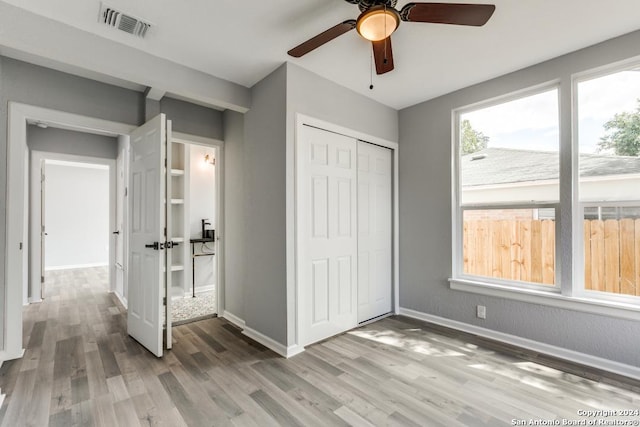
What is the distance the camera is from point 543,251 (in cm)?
276

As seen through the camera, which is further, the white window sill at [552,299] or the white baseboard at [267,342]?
the white baseboard at [267,342]

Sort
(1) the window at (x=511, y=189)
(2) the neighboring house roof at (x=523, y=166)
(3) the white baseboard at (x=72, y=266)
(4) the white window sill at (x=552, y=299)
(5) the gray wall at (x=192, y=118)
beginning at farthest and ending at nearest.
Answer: (3) the white baseboard at (x=72, y=266)
(5) the gray wall at (x=192, y=118)
(1) the window at (x=511, y=189)
(2) the neighboring house roof at (x=523, y=166)
(4) the white window sill at (x=552, y=299)

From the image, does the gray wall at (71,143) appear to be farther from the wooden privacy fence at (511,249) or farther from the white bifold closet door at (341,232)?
the wooden privacy fence at (511,249)

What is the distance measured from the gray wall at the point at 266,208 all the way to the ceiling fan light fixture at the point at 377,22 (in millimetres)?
1187

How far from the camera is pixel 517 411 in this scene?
187 centimetres

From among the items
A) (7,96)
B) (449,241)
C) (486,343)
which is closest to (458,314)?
(486,343)

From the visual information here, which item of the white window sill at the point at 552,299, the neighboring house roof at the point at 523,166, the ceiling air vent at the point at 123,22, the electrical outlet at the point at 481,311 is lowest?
the electrical outlet at the point at 481,311

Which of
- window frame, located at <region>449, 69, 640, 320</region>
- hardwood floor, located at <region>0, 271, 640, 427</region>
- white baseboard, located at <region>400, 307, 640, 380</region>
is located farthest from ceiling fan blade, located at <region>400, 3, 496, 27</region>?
white baseboard, located at <region>400, 307, 640, 380</region>

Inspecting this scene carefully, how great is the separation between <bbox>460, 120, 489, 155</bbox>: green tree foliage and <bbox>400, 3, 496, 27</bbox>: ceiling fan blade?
183cm

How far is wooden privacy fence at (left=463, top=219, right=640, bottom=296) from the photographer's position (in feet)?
7.73

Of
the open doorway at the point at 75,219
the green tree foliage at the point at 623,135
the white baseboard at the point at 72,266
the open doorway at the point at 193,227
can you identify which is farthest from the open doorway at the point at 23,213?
the white baseboard at the point at 72,266

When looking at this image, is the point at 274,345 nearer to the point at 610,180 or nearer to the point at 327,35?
Answer: the point at 327,35

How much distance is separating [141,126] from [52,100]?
29.0 inches

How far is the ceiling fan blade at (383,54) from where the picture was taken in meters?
1.83
